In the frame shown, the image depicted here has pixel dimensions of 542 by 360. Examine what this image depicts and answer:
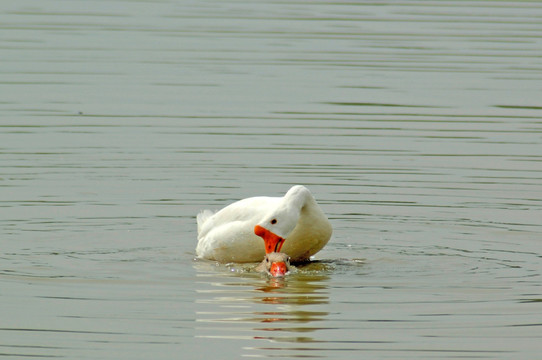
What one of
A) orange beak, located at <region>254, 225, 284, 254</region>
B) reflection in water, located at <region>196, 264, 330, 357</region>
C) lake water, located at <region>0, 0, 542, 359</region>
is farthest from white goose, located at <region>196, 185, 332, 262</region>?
reflection in water, located at <region>196, 264, 330, 357</region>

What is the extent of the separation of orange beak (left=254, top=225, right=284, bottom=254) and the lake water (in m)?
0.31

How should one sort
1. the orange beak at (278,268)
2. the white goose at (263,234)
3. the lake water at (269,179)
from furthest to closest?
the white goose at (263,234) → the orange beak at (278,268) → the lake water at (269,179)

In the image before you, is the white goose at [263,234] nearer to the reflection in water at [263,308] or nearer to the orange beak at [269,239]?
the orange beak at [269,239]

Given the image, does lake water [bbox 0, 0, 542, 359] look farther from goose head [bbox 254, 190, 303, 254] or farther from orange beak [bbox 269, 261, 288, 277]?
goose head [bbox 254, 190, 303, 254]

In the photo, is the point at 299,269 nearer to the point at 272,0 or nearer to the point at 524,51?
the point at 524,51

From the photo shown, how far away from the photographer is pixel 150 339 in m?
11.4

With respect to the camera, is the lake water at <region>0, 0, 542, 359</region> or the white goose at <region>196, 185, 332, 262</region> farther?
the white goose at <region>196, 185, 332, 262</region>

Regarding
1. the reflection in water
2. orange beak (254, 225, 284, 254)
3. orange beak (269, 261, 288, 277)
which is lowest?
the reflection in water

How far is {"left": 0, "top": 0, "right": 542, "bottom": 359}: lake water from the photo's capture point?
38.9 ft

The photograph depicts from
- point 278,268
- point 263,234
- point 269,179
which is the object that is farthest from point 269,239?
point 269,179

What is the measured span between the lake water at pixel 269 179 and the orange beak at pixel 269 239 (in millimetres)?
310

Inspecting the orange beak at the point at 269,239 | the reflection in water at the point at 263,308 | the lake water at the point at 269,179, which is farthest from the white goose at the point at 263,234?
the reflection in water at the point at 263,308

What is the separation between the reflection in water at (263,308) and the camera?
37.9ft

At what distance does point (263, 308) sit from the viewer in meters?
12.6
